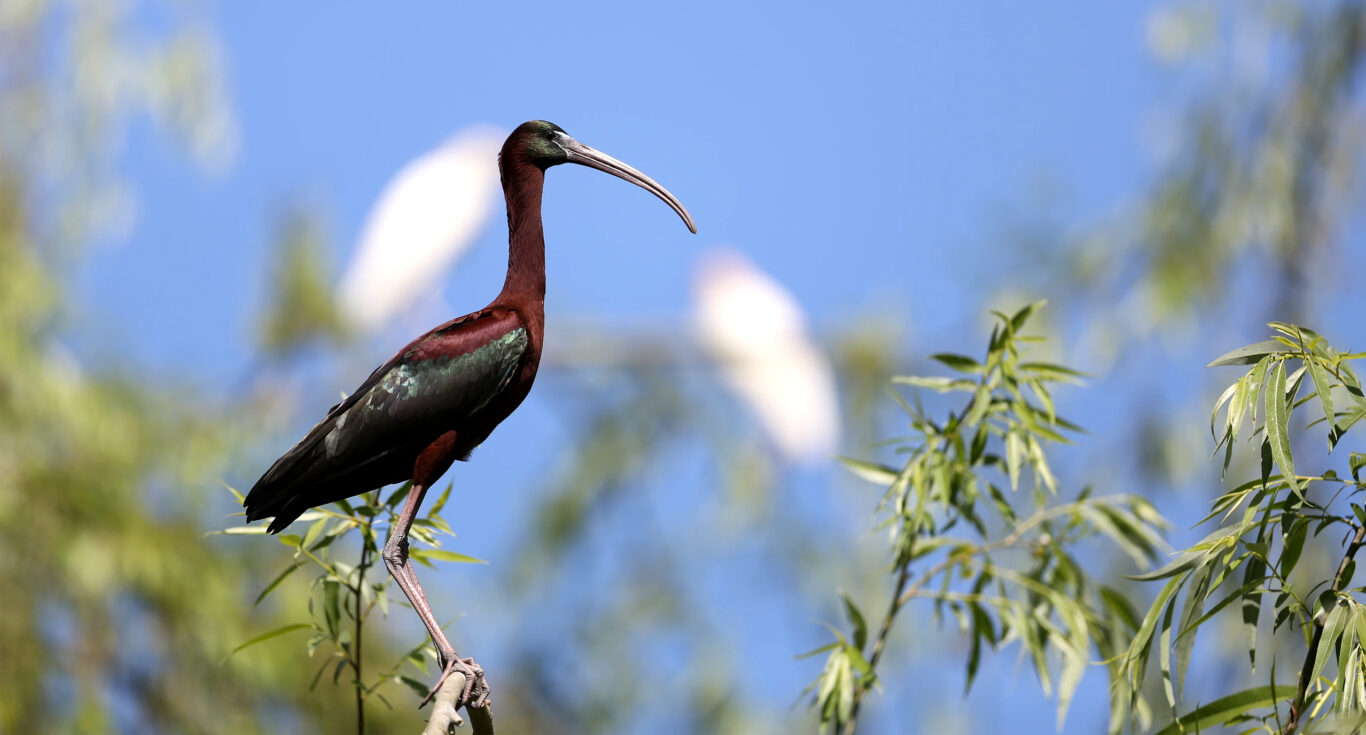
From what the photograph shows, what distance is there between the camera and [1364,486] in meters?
1.67

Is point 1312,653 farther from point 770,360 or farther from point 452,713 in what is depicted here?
point 770,360

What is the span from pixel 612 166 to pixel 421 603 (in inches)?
29.9

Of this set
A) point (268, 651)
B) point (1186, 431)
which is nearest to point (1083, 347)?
point (1186, 431)

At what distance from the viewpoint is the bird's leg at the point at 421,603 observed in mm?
2139

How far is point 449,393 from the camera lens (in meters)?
2.05

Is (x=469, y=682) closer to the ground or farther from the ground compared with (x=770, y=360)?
closer to the ground

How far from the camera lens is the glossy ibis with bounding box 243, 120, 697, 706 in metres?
2.03

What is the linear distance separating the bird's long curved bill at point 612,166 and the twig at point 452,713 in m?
0.74

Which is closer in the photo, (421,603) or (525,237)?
(525,237)

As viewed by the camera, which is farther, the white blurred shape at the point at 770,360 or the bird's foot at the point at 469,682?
the white blurred shape at the point at 770,360

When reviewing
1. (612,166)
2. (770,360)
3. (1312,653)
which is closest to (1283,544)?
(1312,653)

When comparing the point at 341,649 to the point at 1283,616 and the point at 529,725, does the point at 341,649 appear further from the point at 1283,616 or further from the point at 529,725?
the point at 529,725

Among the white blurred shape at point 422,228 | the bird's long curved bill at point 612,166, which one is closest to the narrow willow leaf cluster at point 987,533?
the bird's long curved bill at point 612,166

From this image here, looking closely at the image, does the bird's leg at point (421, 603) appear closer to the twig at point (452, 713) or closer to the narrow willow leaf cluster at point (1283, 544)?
the twig at point (452, 713)
